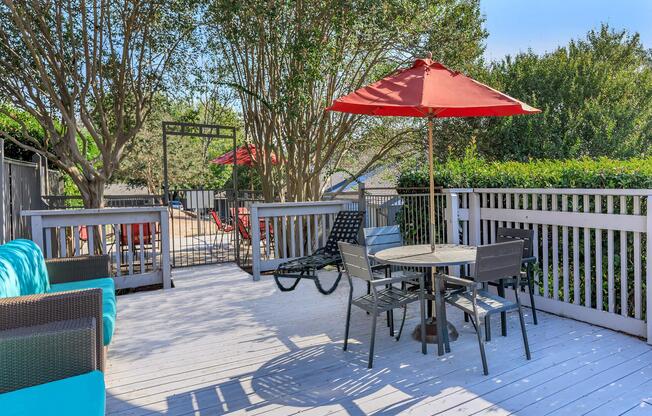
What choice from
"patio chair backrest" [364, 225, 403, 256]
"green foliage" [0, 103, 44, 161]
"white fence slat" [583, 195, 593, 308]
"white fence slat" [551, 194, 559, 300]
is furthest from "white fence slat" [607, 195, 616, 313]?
"green foliage" [0, 103, 44, 161]

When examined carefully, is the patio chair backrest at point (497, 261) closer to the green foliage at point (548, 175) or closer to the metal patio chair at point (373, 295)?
the metal patio chair at point (373, 295)

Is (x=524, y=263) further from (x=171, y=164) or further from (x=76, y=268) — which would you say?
(x=171, y=164)

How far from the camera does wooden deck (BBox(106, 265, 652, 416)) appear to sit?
2510mm

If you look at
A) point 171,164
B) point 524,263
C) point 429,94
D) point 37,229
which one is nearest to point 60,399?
point 429,94

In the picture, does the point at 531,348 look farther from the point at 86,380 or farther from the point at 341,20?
the point at 341,20

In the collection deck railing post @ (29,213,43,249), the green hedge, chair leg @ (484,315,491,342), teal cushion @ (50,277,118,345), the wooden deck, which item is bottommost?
the wooden deck

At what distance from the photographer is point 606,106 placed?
10.5 metres

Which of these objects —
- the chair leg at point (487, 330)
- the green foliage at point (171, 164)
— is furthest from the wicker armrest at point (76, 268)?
the green foliage at point (171, 164)

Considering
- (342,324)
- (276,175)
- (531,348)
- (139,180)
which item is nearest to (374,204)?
(276,175)

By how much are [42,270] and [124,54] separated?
203 inches

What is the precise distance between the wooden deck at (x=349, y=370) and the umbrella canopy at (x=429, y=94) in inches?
73.3

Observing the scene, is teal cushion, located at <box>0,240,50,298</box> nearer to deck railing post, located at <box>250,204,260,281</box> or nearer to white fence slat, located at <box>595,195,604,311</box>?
deck railing post, located at <box>250,204,260,281</box>

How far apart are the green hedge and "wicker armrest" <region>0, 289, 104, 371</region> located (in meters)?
3.95

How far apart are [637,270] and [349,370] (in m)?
2.40
